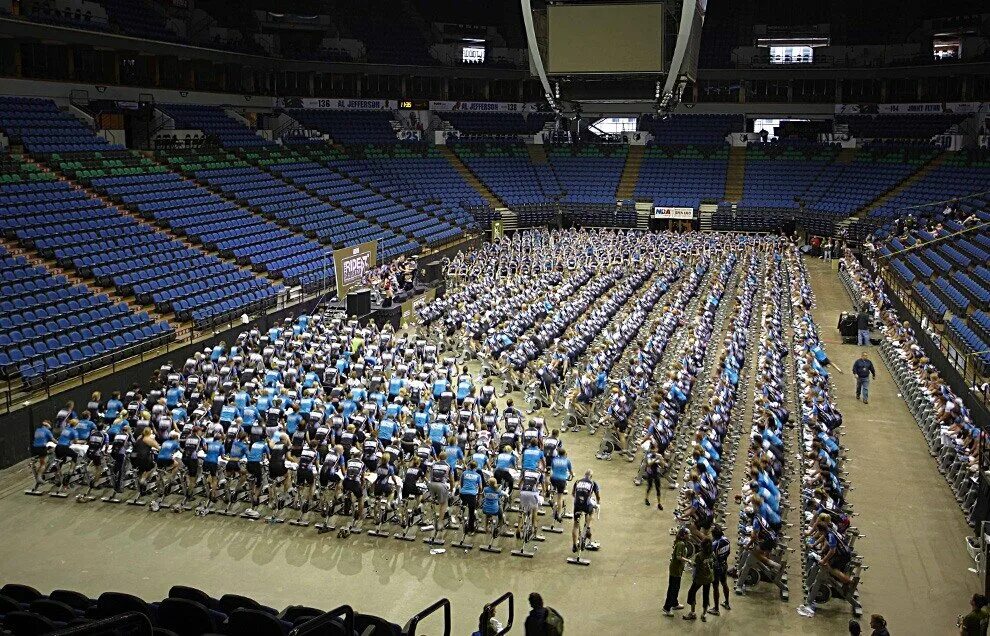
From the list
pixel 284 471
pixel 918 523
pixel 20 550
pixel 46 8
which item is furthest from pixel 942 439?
pixel 46 8

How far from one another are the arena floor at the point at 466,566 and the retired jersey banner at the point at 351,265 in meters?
15.5

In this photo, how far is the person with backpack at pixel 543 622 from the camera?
10695 mm

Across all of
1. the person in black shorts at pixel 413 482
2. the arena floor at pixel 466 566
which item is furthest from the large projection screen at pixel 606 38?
the arena floor at pixel 466 566

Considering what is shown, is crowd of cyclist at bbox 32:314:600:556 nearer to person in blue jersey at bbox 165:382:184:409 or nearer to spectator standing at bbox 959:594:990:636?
person in blue jersey at bbox 165:382:184:409

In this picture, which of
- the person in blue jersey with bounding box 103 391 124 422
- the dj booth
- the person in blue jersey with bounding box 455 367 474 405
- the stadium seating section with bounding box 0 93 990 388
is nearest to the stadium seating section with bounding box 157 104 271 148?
the stadium seating section with bounding box 0 93 990 388

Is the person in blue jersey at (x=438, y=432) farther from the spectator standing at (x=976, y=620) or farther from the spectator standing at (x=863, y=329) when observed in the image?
the spectator standing at (x=863, y=329)

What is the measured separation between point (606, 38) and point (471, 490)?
8.43m

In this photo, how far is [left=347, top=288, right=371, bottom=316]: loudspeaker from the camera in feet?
105

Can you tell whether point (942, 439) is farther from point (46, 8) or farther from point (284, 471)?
point (46, 8)

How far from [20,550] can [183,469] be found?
3.38 meters

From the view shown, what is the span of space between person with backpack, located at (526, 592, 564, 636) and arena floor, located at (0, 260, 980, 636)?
9.18 ft

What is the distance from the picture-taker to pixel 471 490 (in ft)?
53.9

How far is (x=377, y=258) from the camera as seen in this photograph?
40.3 meters

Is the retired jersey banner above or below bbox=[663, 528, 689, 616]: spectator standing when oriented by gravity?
above
